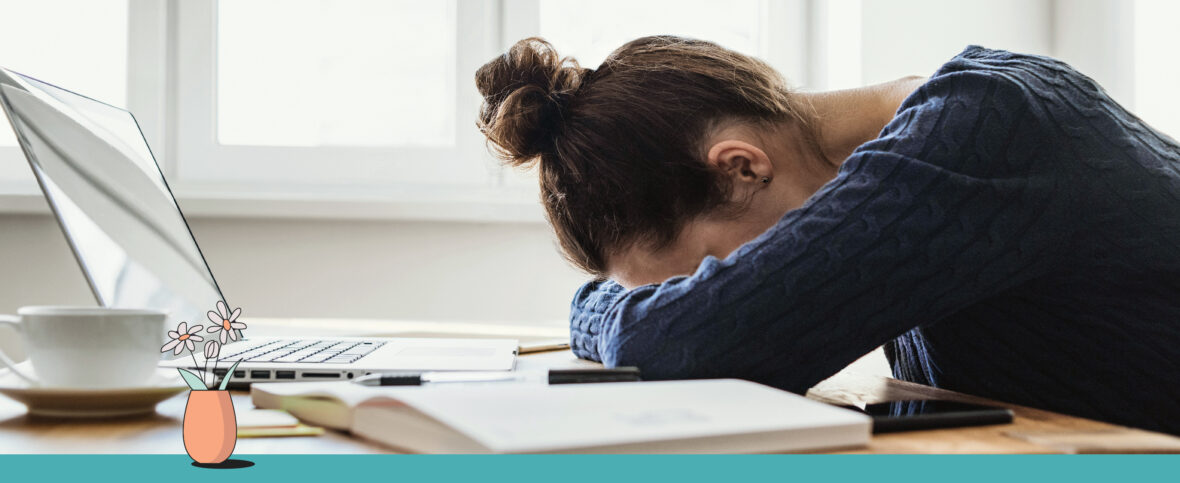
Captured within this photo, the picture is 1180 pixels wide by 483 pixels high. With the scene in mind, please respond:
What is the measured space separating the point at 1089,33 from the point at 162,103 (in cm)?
196

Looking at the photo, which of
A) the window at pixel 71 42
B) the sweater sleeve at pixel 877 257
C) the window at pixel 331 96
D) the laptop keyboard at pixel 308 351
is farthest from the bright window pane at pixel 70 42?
the sweater sleeve at pixel 877 257

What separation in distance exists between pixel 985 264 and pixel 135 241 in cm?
81

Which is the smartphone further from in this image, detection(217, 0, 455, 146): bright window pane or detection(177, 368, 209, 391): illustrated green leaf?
detection(217, 0, 455, 146): bright window pane

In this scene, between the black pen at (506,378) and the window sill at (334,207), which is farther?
the window sill at (334,207)

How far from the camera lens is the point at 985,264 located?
643mm

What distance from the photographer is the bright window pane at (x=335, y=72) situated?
77.2 inches

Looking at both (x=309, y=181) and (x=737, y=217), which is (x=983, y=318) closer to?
(x=737, y=217)

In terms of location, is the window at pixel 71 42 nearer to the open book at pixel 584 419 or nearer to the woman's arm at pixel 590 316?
the woman's arm at pixel 590 316

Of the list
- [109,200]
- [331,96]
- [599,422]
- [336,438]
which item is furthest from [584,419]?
[331,96]

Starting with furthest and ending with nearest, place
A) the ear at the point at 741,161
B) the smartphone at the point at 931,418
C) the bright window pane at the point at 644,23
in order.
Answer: the bright window pane at the point at 644,23
the ear at the point at 741,161
the smartphone at the point at 931,418

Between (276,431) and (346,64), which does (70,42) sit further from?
(276,431)

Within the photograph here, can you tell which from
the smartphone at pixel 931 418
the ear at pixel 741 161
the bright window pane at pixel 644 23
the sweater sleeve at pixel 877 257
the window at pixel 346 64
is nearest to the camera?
the smartphone at pixel 931 418

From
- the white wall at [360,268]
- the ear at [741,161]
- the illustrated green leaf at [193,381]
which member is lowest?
the white wall at [360,268]

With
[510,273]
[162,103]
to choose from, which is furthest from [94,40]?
[510,273]
